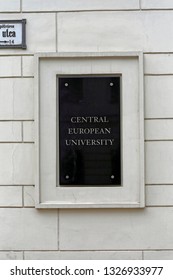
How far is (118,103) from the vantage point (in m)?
12.1

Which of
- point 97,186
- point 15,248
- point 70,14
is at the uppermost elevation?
point 70,14

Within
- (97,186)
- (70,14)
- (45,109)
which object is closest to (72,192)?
(97,186)

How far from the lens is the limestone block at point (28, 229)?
12078mm

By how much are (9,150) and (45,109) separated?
66 centimetres

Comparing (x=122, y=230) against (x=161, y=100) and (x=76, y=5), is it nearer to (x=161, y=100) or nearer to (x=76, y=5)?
(x=161, y=100)

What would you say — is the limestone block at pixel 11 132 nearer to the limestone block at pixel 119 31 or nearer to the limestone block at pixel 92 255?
the limestone block at pixel 119 31

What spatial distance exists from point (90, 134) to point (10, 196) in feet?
4.04

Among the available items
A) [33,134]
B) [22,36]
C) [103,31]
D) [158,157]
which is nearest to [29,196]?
[33,134]

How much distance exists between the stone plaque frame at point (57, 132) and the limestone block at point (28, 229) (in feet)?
0.56

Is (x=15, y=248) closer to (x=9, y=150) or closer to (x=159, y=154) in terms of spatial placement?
(x=9, y=150)

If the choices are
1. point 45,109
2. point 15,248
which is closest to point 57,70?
point 45,109

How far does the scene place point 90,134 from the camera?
39.7 ft

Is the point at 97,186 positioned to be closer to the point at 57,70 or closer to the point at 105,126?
the point at 105,126

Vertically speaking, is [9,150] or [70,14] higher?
[70,14]
